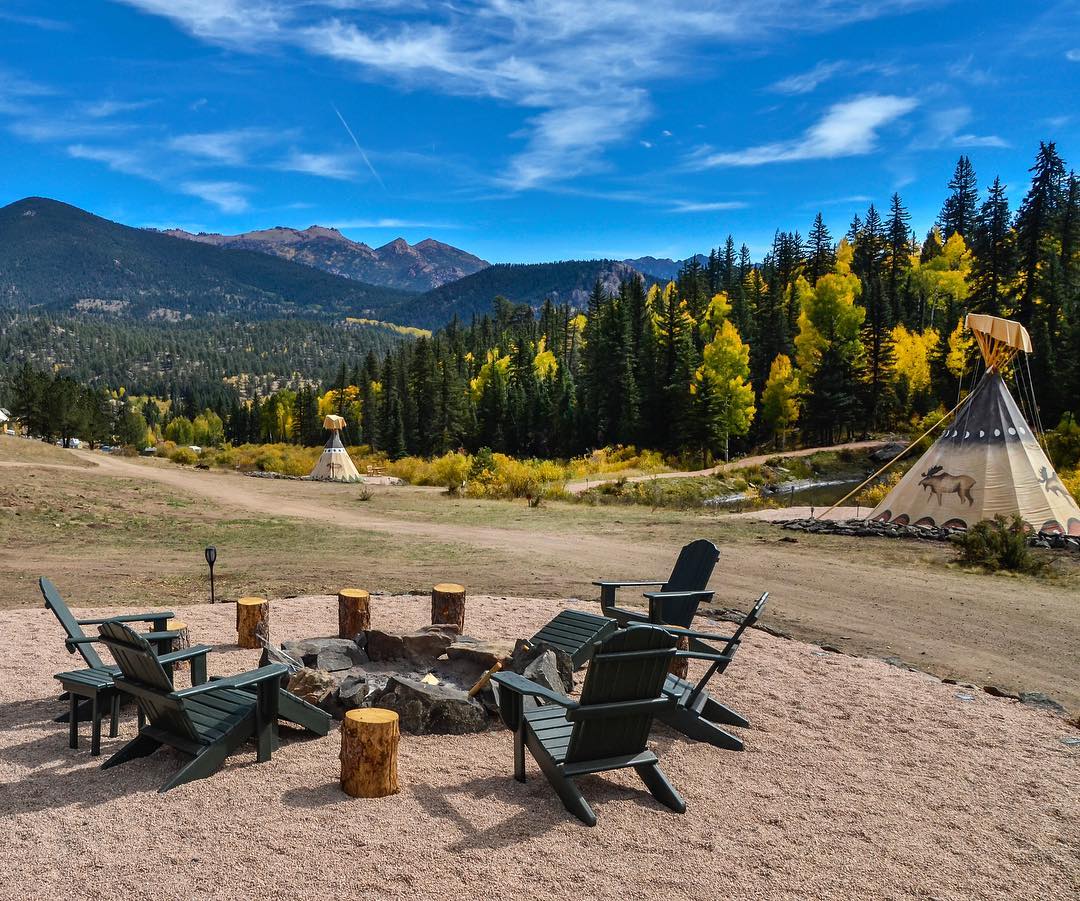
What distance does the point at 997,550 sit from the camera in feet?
40.9

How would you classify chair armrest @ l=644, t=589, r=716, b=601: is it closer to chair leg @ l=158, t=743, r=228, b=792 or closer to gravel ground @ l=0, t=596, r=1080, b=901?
gravel ground @ l=0, t=596, r=1080, b=901

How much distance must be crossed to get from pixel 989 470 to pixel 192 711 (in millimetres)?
16040

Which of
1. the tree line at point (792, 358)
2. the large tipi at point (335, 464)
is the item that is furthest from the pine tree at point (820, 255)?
the large tipi at point (335, 464)

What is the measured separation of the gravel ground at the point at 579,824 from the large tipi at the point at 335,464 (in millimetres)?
32704

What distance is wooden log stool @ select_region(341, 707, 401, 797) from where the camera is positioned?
4289mm

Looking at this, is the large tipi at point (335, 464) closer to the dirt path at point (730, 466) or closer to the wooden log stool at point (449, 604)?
the dirt path at point (730, 466)

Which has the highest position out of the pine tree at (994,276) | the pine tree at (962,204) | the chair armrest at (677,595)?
the pine tree at (962,204)

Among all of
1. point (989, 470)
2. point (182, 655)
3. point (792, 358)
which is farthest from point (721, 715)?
point (792, 358)

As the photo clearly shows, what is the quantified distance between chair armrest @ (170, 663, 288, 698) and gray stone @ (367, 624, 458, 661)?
1838mm

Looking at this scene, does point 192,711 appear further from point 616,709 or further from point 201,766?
point 616,709

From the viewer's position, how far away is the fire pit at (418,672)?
5422 mm

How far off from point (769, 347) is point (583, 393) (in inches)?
556

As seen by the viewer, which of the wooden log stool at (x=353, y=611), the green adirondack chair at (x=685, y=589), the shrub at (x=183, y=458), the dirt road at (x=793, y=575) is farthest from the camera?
the shrub at (x=183, y=458)

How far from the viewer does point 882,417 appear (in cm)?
4625
